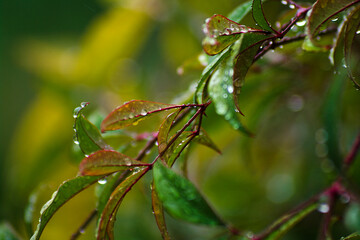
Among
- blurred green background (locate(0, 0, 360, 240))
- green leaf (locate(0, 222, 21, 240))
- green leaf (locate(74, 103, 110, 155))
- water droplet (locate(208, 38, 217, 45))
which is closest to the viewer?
water droplet (locate(208, 38, 217, 45))

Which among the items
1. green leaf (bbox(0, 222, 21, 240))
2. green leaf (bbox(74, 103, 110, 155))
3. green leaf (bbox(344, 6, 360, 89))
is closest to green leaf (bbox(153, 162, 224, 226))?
green leaf (bbox(74, 103, 110, 155))

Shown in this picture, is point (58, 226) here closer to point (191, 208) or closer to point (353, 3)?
point (191, 208)

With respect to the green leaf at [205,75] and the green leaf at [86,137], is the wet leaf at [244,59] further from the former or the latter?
the green leaf at [86,137]

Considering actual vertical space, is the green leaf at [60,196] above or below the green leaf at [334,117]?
above

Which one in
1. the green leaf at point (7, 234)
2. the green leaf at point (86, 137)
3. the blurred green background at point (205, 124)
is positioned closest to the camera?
the green leaf at point (86, 137)

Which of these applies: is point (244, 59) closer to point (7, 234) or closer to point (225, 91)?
point (225, 91)

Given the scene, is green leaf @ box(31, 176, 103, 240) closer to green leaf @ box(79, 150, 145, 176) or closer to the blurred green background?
green leaf @ box(79, 150, 145, 176)

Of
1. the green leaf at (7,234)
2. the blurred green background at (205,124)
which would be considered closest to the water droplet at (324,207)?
the blurred green background at (205,124)
